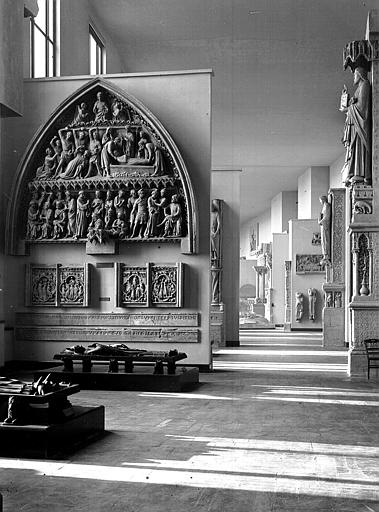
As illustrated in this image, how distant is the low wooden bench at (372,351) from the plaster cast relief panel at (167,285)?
11.8 ft

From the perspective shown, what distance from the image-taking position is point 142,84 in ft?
51.0

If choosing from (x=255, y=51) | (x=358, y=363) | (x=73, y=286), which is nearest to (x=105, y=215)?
(x=73, y=286)

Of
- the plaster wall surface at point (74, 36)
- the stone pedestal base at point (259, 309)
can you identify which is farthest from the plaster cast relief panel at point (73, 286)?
the stone pedestal base at point (259, 309)

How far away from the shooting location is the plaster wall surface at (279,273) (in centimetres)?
4094

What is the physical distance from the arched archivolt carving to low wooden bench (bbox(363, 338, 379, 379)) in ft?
12.0

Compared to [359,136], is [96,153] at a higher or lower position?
lower

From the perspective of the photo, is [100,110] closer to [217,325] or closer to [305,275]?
[217,325]

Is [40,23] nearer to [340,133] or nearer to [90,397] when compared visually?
[90,397]

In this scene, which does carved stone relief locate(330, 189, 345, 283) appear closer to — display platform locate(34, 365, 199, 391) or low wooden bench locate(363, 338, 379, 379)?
low wooden bench locate(363, 338, 379, 379)

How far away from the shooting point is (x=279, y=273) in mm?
41125

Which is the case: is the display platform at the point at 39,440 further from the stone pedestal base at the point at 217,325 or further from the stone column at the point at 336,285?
the stone column at the point at 336,285

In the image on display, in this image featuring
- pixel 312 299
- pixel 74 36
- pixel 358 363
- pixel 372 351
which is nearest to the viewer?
pixel 372 351

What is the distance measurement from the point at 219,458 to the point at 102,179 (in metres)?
8.97

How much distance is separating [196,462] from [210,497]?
46.9 inches
